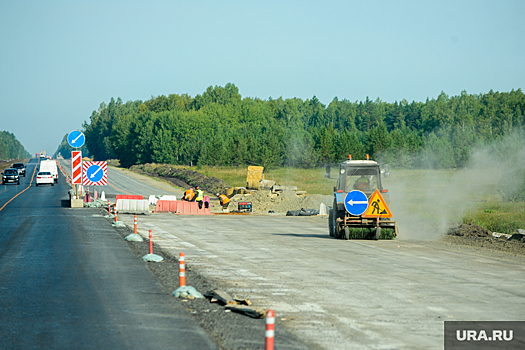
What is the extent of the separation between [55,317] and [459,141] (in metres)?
93.0

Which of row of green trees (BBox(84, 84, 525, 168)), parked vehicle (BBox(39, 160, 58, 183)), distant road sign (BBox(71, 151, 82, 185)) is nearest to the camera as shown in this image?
distant road sign (BBox(71, 151, 82, 185))

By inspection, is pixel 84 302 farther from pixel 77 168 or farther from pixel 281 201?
pixel 281 201

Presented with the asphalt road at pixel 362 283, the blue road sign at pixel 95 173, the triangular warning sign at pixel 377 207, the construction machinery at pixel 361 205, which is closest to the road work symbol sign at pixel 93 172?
the blue road sign at pixel 95 173

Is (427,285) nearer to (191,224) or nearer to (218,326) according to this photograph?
(218,326)

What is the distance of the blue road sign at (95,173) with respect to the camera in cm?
3381

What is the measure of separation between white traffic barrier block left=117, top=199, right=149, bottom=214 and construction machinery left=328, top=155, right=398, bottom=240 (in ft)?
53.5

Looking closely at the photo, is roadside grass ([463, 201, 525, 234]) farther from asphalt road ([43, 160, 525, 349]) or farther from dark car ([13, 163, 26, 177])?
dark car ([13, 163, 26, 177])

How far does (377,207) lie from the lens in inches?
831

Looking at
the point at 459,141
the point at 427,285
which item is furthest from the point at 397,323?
the point at 459,141

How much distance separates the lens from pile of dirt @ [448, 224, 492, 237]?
2461 centimetres

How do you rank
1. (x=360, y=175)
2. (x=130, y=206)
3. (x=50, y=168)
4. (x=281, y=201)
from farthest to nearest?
(x=50, y=168) < (x=281, y=201) < (x=130, y=206) < (x=360, y=175)

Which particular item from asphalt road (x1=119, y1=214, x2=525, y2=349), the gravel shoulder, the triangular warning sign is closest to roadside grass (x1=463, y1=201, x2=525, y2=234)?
asphalt road (x1=119, y1=214, x2=525, y2=349)

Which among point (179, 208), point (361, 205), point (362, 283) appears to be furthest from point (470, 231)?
point (179, 208)

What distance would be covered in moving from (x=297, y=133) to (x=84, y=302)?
123m
